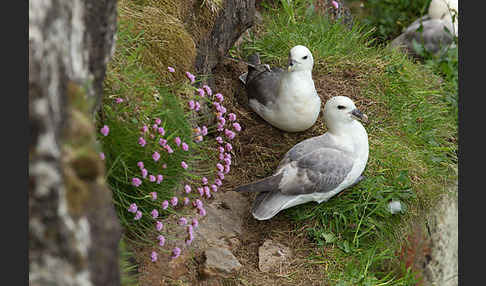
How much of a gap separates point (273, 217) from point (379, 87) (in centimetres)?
155

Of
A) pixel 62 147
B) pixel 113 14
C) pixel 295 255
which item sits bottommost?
pixel 295 255

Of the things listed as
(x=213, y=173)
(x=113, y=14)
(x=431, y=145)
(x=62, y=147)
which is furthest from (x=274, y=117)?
(x=62, y=147)

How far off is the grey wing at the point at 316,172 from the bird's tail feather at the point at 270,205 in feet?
0.13

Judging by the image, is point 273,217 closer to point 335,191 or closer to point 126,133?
point 335,191

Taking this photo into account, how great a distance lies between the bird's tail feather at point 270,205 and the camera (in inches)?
133

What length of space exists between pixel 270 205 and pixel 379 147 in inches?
41.3

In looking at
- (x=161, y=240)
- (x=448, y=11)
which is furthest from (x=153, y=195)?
(x=448, y=11)

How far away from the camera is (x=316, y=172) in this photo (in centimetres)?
342

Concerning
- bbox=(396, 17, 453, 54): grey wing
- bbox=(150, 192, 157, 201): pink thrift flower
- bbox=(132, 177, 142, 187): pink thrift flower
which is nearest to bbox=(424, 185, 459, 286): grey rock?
bbox=(150, 192, 157, 201): pink thrift flower

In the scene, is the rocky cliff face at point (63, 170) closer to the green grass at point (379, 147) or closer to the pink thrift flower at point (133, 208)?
the pink thrift flower at point (133, 208)

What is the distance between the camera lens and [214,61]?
161 inches

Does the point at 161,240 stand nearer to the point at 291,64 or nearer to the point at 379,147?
the point at 291,64

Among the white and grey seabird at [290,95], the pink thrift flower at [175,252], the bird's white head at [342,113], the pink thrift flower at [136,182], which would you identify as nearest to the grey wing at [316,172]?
the bird's white head at [342,113]

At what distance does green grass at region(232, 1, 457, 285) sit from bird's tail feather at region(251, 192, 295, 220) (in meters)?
0.26
